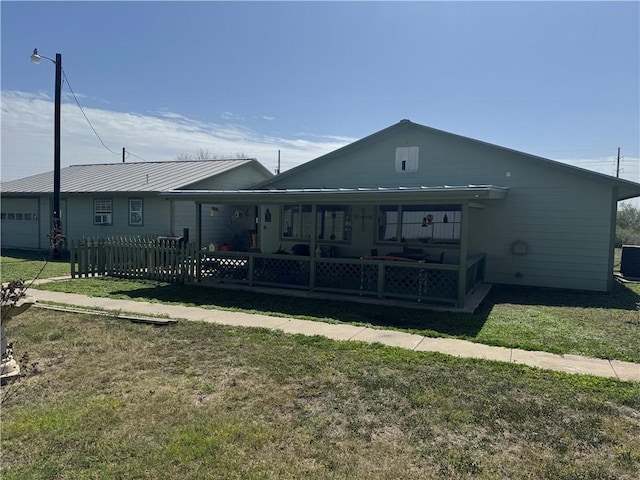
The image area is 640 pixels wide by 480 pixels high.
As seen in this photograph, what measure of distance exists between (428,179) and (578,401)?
937 cm

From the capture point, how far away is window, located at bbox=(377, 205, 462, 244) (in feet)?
40.3

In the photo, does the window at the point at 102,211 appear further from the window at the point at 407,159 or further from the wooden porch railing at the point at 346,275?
the window at the point at 407,159

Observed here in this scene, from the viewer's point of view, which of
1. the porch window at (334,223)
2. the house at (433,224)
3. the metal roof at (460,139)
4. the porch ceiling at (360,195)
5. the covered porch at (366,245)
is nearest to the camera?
the porch ceiling at (360,195)

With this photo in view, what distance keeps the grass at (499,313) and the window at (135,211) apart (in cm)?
697

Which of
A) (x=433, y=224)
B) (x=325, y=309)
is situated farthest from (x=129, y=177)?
(x=325, y=309)

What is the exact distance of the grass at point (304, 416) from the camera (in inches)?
127

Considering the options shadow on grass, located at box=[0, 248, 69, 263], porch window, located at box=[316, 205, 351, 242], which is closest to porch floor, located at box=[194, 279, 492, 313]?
porch window, located at box=[316, 205, 351, 242]

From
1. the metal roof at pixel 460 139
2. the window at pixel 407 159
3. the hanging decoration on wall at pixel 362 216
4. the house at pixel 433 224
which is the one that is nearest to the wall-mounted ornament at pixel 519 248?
the house at pixel 433 224

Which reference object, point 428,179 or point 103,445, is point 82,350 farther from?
point 428,179

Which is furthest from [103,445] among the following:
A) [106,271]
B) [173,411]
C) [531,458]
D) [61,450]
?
[106,271]

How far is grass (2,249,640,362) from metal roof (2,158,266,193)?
7.69 meters

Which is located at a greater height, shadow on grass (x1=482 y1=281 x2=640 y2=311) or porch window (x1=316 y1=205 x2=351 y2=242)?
porch window (x1=316 y1=205 x2=351 y2=242)

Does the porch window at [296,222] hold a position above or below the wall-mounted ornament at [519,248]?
above

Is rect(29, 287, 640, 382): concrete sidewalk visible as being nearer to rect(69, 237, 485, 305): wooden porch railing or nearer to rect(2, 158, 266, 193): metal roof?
rect(69, 237, 485, 305): wooden porch railing
